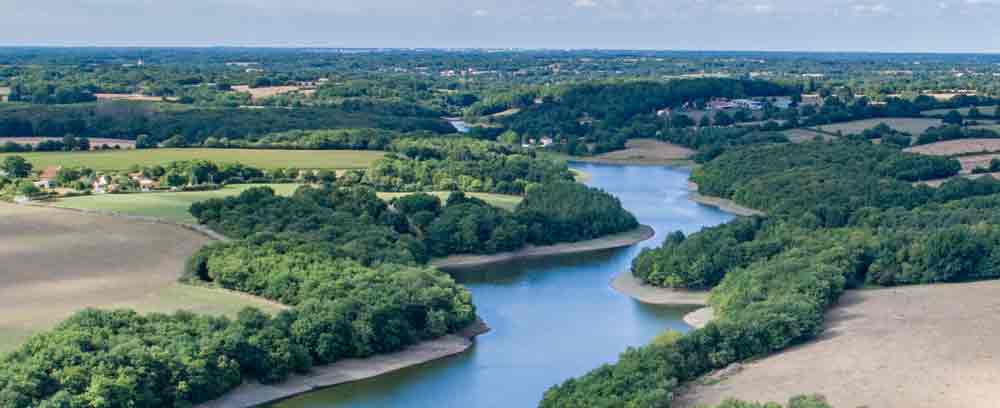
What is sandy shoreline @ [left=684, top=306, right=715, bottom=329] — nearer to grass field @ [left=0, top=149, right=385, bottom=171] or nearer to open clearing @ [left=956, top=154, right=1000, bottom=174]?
grass field @ [left=0, top=149, right=385, bottom=171]

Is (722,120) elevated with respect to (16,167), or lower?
lower

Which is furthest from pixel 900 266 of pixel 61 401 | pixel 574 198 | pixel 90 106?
pixel 90 106

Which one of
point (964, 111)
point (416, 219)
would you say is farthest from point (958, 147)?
point (416, 219)

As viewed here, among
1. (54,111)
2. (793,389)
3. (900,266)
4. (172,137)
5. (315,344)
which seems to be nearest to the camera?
(793,389)

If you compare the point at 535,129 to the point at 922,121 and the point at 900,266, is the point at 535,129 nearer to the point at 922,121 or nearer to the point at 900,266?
the point at 922,121

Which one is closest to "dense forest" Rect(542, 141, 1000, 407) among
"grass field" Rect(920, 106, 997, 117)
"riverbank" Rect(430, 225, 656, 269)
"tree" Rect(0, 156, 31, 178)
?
"riverbank" Rect(430, 225, 656, 269)

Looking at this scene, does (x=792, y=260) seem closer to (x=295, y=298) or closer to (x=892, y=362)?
(x=892, y=362)
